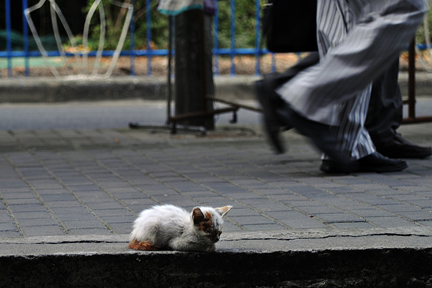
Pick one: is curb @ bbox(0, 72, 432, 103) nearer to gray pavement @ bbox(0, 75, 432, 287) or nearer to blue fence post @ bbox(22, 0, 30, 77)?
blue fence post @ bbox(22, 0, 30, 77)

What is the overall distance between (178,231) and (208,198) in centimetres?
116

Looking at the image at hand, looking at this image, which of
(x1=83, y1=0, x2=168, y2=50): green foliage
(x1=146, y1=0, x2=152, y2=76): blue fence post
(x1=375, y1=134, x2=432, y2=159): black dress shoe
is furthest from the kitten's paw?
(x1=83, y1=0, x2=168, y2=50): green foliage

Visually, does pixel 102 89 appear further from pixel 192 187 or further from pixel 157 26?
pixel 192 187

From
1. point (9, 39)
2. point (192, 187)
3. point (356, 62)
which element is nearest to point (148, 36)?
point (9, 39)

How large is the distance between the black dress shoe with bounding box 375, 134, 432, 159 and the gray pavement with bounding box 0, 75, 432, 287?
12 centimetres

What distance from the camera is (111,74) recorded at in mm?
11414

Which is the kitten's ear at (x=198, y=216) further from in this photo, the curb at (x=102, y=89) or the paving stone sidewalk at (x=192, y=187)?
the curb at (x=102, y=89)

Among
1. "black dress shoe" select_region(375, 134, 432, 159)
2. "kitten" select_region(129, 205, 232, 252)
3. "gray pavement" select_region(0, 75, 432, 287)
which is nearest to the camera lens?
"kitten" select_region(129, 205, 232, 252)

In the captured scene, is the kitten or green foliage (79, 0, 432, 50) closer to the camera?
the kitten

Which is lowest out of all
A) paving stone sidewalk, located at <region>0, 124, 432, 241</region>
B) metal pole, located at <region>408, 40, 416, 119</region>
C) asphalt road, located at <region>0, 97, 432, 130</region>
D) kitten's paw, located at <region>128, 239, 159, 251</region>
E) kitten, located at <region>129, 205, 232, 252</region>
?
asphalt road, located at <region>0, 97, 432, 130</region>

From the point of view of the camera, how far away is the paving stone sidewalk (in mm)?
3535

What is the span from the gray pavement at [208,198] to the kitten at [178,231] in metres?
0.06

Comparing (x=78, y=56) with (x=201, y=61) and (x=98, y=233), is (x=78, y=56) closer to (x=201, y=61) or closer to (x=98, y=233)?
(x=201, y=61)

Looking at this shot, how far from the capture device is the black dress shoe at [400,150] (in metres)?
5.43
